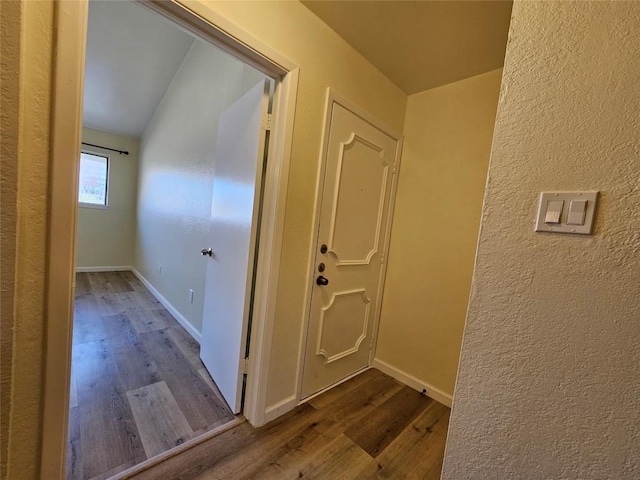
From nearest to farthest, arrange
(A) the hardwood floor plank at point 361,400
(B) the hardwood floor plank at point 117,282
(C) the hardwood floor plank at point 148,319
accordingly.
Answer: (A) the hardwood floor plank at point 361,400 < (C) the hardwood floor plank at point 148,319 < (B) the hardwood floor plank at point 117,282

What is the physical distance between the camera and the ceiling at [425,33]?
4.19 feet

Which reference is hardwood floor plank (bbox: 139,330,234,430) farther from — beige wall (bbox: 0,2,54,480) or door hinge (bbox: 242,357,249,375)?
beige wall (bbox: 0,2,54,480)

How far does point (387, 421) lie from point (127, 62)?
4391 mm

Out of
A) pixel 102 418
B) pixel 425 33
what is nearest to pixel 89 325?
pixel 102 418

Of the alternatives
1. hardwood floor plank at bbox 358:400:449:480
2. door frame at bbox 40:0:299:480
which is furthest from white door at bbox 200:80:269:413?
hardwood floor plank at bbox 358:400:449:480

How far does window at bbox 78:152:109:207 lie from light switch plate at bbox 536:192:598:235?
564 cm

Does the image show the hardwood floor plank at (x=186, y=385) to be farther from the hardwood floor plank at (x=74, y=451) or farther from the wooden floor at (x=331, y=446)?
the hardwood floor plank at (x=74, y=451)

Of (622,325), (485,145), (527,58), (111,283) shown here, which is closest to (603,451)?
(622,325)

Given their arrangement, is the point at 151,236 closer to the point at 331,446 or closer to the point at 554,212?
the point at 331,446

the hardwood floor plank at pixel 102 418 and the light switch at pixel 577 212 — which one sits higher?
the light switch at pixel 577 212

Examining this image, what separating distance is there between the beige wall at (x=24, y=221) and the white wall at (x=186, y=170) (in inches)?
46.9

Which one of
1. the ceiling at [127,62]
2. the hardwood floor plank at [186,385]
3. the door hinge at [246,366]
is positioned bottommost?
the hardwood floor plank at [186,385]

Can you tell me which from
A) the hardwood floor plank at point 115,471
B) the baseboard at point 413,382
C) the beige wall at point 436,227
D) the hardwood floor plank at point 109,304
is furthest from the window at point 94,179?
the baseboard at point 413,382

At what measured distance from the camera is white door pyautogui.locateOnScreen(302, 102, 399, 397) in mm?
1647
